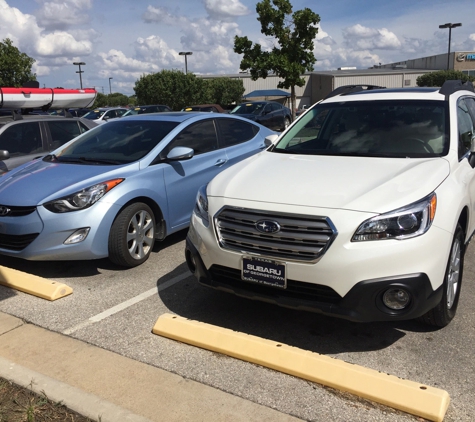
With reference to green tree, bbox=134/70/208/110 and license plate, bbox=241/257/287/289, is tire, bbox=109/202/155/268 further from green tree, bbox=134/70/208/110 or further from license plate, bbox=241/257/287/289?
green tree, bbox=134/70/208/110

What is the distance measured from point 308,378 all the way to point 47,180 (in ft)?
11.2

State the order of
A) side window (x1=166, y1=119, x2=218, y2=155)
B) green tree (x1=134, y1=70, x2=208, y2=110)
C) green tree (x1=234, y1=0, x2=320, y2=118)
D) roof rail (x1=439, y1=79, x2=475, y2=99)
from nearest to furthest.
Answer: roof rail (x1=439, y1=79, x2=475, y2=99) → side window (x1=166, y1=119, x2=218, y2=155) → green tree (x1=234, y1=0, x2=320, y2=118) → green tree (x1=134, y1=70, x2=208, y2=110)

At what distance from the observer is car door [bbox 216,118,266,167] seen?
21.9 ft

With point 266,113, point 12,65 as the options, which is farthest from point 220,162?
point 12,65

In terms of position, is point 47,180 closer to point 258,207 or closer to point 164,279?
point 164,279

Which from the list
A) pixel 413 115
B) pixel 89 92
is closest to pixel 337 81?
pixel 89 92

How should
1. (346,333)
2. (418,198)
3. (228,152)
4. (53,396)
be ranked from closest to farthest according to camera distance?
(53,396) → (418,198) → (346,333) → (228,152)

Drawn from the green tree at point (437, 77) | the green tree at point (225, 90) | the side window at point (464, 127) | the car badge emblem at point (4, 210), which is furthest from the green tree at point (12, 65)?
the green tree at point (437, 77)

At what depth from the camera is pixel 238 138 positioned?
696 centimetres

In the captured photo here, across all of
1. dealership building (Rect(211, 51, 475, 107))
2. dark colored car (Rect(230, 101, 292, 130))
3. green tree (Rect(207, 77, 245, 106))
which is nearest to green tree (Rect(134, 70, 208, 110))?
green tree (Rect(207, 77, 245, 106))

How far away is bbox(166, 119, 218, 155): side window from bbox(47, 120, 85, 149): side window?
2642 mm

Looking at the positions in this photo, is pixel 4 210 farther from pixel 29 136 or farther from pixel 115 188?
pixel 29 136

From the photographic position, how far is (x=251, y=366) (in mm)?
3426

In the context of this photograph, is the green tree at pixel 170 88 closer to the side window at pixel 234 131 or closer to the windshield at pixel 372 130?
the side window at pixel 234 131
